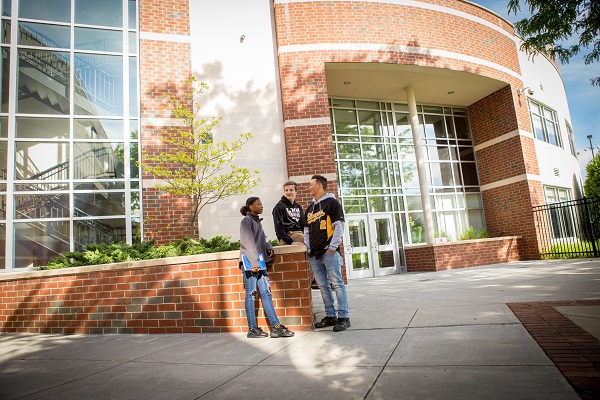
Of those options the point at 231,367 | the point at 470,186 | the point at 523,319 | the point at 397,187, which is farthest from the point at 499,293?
the point at 470,186

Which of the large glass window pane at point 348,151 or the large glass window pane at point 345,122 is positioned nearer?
the large glass window pane at point 348,151

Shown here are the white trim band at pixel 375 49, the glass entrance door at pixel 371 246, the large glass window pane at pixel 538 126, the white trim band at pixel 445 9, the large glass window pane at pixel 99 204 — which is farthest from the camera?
the large glass window pane at pixel 538 126

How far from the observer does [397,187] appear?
1370 cm

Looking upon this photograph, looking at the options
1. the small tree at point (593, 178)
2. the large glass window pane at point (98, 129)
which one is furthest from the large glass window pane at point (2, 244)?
the small tree at point (593, 178)

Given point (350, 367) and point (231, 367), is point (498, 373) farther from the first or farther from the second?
point (231, 367)

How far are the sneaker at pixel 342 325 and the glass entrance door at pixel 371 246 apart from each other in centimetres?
790

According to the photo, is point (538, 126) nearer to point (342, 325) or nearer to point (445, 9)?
point (445, 9)

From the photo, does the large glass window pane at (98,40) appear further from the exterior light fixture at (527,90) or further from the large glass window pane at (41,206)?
the exterior light fixture at (527,90)

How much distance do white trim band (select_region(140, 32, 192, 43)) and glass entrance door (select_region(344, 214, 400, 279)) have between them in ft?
25.0

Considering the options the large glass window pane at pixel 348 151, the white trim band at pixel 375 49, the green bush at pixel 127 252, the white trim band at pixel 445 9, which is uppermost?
the white trim band at pixel 445 9

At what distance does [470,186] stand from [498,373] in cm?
1378

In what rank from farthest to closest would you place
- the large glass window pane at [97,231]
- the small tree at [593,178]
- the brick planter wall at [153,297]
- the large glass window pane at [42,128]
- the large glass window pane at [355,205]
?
the small tree at [593,178] < the large glass window pane at [355,205] < the large glass window pane at [42,128] < the large glass window pane at [97,231] < the brick planter wall at [153,297]

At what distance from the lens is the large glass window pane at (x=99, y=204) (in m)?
8.84

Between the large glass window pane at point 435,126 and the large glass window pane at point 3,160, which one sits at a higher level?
the large glass window pane at point 435,126
